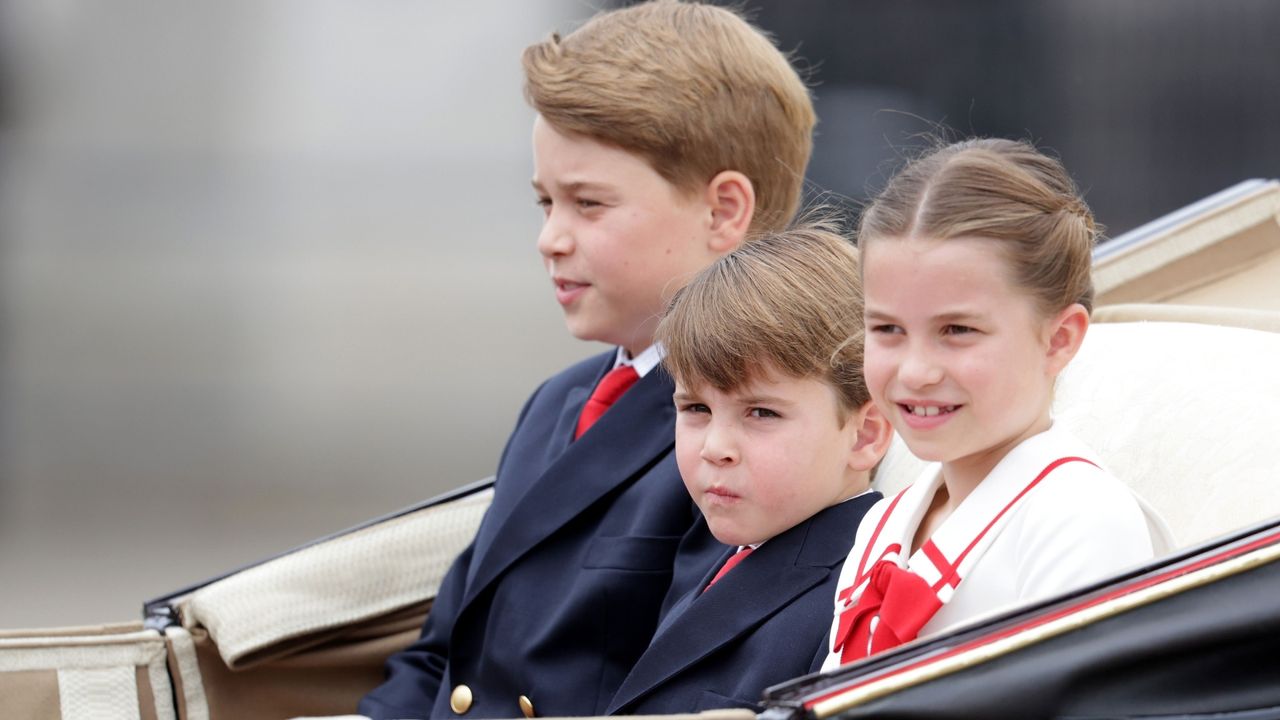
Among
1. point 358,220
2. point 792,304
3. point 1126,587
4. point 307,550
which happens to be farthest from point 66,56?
point 1126,587

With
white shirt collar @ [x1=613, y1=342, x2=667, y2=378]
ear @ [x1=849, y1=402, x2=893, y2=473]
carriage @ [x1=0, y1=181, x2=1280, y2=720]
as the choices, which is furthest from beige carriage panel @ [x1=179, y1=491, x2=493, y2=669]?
ear @ [x1=849, y1=402, x2=893, y2=473]

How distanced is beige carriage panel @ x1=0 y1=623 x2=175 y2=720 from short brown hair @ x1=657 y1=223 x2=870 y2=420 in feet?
2.44

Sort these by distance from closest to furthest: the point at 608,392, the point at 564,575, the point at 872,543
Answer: the point at 872,543, the point at 564,575, the point at 608,392

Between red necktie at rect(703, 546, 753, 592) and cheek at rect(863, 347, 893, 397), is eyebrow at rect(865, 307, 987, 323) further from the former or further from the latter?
red necktie at rect(703, 546, 753, 592)

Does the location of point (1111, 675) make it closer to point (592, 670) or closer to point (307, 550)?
point (592, 670)

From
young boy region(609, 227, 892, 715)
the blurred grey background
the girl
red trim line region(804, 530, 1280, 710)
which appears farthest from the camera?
the blurred grey background

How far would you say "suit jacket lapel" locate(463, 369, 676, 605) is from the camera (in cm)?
174

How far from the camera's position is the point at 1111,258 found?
195 centimetres

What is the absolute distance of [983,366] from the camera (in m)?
1.17

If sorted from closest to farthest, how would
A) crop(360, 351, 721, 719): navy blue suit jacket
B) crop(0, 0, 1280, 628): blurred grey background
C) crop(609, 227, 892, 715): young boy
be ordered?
1. crop(609, 227, 892, 715): young boy
2. crop(360, 351, 721, 719): navy blue suit jacket
3. crop(0, 0, 1280, 628): blurred grey background

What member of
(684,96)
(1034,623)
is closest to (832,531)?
(1034,623)

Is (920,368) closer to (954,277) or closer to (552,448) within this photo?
(954,277)

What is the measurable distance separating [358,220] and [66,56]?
1.59 meters

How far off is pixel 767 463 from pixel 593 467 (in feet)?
1.20
